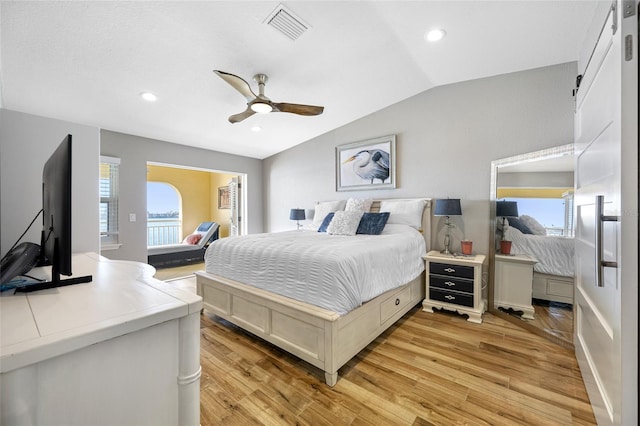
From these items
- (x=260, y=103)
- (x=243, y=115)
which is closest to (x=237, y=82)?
(x=260, y=103)

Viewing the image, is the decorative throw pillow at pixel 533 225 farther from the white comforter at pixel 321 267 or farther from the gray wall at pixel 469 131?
the white comforter at pixel 321 267

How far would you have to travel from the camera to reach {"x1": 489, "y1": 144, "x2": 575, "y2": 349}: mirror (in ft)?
7.49

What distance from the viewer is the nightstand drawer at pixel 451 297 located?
2788 mm

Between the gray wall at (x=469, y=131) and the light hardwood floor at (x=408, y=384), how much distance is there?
144 cm

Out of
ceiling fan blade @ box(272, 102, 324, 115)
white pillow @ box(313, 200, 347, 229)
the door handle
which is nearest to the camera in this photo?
the door handle

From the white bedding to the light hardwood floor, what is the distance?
65cm

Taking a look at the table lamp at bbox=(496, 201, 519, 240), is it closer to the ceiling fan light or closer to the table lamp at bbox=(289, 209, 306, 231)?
the ceiling fan light

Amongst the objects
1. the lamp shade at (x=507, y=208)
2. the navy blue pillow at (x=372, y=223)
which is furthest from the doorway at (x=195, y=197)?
the lamp shade at (x=507, y=208)

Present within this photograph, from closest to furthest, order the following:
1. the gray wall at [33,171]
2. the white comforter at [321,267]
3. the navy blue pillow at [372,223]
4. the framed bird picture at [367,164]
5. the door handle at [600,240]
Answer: the door handle at [600,240] < the gray wall at [33,171] < the white comforter at [321,267] < the navy blue pillow at [372,223] < the framed bird picture at [367,164]

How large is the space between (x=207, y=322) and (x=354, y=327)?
5.51 ft

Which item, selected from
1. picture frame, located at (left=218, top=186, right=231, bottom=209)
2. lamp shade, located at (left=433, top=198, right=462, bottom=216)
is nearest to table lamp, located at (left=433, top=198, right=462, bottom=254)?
lamp shade, located at (left=433, top=198, right=462, bottom=216)

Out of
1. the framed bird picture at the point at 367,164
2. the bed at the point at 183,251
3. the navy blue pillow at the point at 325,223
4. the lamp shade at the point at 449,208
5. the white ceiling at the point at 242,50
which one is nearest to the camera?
the white ceiling at the point at 242,50

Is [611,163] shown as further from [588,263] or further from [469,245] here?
[469,245]

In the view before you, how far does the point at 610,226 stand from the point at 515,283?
1857 mm
